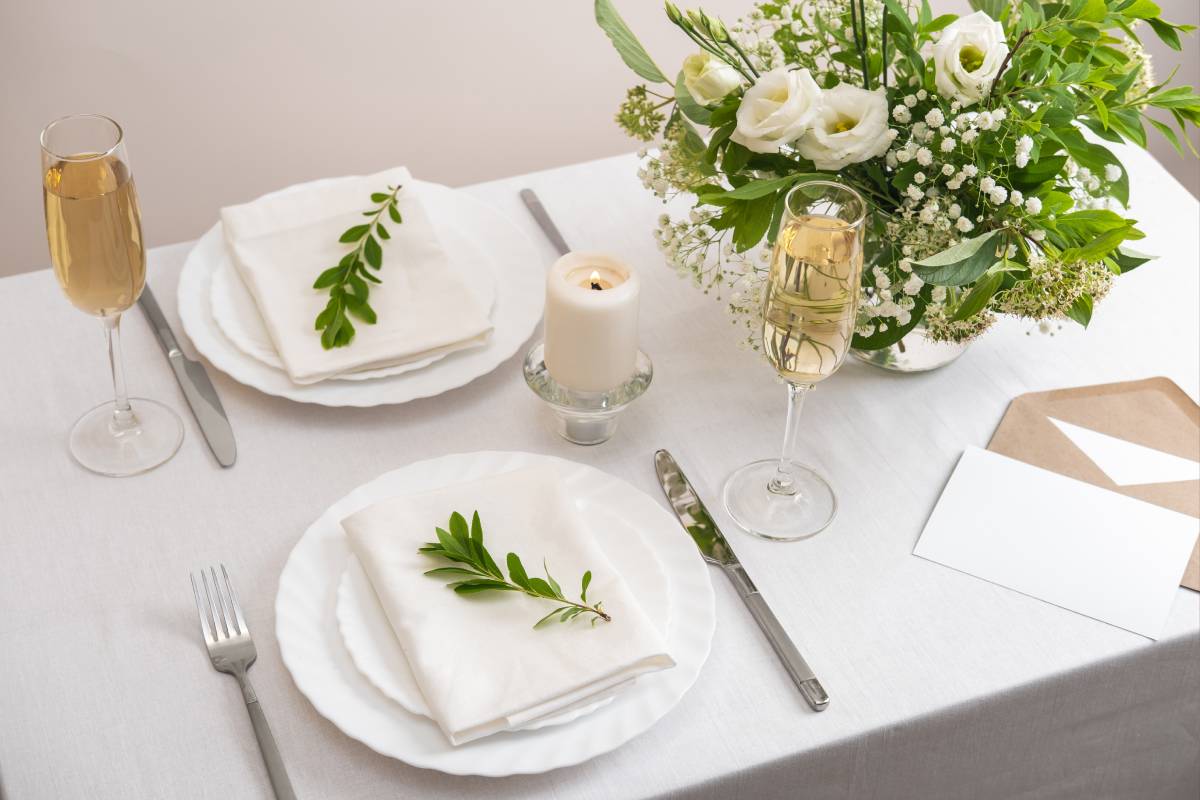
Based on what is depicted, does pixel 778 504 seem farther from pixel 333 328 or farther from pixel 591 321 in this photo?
pixel 333 328

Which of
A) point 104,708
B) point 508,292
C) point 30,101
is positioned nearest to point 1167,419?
point 508,292

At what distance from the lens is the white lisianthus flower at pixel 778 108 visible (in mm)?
974

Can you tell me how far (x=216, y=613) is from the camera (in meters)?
0.94

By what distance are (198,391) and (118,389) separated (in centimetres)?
8

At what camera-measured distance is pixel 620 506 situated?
102cm

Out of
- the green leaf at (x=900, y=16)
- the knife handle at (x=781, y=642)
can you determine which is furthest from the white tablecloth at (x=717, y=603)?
the green leaf at (x=900, y=16)

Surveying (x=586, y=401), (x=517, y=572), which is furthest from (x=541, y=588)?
(x=586, y=401)

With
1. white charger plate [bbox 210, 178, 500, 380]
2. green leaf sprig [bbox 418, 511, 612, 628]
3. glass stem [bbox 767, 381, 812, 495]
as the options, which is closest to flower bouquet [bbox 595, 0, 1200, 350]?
glass stem [bbox 767, 381, 812, 495]

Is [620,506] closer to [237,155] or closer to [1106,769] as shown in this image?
[1106,769]

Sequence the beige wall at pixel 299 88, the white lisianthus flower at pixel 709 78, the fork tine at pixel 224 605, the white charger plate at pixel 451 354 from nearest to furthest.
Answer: the fork tine at pixel 224 605 → the white lisianthus flower at pixel 709 78 → the white charger plate at pixel 451 354 → the beige wall at pixel 299 88

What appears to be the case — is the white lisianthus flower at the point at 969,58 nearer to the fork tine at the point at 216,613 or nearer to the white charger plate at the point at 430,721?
the white charger plate at the point at 430,721

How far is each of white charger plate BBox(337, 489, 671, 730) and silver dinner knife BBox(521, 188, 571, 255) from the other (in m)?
0.44

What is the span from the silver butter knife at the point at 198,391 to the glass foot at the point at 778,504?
1.53ft

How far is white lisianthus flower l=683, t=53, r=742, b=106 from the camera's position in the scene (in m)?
1.03
